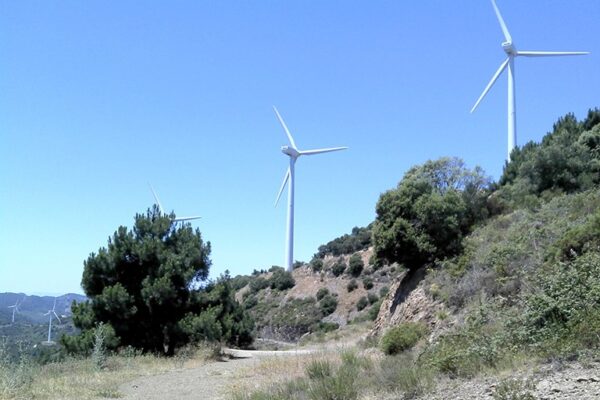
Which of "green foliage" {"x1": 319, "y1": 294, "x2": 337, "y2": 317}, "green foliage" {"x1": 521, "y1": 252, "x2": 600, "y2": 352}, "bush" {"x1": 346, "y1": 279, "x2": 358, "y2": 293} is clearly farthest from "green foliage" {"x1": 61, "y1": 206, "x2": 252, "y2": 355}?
"bush" {"x1": 346, "y1": 279, "x2": 358, "y2": 293}

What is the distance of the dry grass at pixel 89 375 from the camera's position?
13086mm

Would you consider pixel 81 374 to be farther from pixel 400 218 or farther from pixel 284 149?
pixel 284 149

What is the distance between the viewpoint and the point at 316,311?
195 ft

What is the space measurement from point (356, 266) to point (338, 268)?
4.06 m

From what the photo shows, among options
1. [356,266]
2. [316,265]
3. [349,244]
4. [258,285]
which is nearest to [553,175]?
[356,266]

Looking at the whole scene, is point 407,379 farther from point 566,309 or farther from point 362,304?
point 362,304


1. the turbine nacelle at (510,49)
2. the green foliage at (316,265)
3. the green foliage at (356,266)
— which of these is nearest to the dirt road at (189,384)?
the turbine nacelle at (510,49)

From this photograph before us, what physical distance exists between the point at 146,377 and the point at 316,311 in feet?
140

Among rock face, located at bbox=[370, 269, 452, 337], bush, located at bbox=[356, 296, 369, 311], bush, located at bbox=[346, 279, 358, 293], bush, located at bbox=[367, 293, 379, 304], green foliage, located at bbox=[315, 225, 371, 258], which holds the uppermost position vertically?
green foliage, located at bbox=[315, 225, 371, 258]

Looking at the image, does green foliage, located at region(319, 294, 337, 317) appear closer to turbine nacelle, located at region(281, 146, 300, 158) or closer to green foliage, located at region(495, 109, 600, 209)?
turbine nacelle, located at region(281, 146, 300, 158)

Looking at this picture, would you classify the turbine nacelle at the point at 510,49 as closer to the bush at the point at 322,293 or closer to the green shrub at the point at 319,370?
the bush at the point at 322,293

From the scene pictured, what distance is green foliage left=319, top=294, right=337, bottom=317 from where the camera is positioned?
58737 mm

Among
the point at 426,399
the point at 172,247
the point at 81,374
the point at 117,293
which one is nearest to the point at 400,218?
the point at 172,247

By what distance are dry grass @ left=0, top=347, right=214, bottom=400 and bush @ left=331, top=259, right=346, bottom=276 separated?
44622mm
